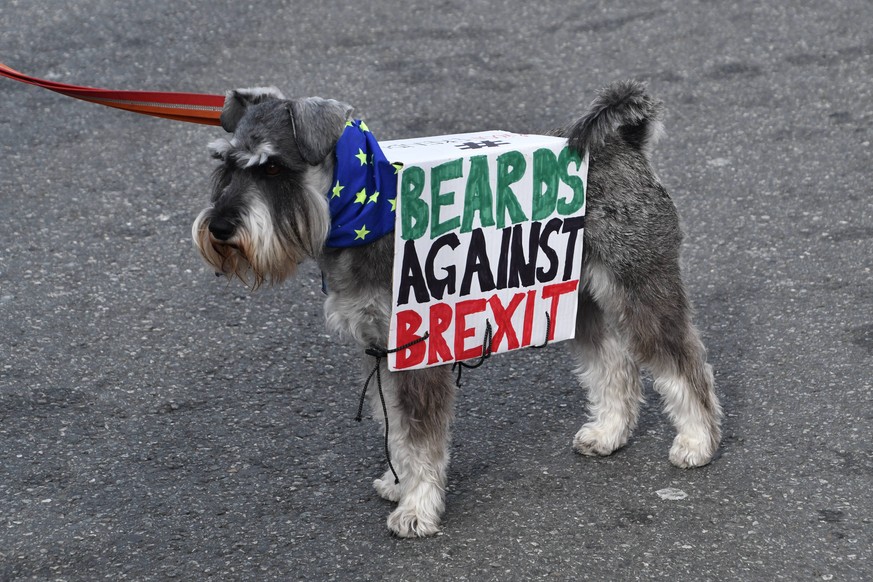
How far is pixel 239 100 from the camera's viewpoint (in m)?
4.07

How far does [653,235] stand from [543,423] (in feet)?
3.80

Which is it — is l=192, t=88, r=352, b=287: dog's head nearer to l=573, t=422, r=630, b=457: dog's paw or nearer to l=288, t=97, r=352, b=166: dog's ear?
l=288, t=97, r=352, b=166: dog's ear

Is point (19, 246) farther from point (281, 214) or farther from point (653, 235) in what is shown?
point (653, 235)

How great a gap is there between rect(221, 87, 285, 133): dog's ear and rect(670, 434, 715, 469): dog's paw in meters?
2.25

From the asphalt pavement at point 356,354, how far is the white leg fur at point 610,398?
10cm

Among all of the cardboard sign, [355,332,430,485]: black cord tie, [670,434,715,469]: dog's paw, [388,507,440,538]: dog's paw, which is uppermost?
the cardboard sign

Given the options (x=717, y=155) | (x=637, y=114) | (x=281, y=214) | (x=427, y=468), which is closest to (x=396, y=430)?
(x=427, y=468)

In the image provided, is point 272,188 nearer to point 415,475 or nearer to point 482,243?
point 482,243

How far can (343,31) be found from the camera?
31.9 ft

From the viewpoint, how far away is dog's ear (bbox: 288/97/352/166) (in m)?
3.80

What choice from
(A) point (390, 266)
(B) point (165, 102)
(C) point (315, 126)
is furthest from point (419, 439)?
(B) point (165, 102)

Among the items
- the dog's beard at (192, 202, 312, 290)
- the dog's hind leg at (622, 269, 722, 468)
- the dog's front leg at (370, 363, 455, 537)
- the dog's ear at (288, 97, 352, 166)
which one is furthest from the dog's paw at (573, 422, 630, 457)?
the dog's ear at (288, 97, 352, 166)

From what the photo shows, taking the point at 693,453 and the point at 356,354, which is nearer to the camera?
the point at 693,453

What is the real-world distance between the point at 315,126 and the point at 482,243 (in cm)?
85
